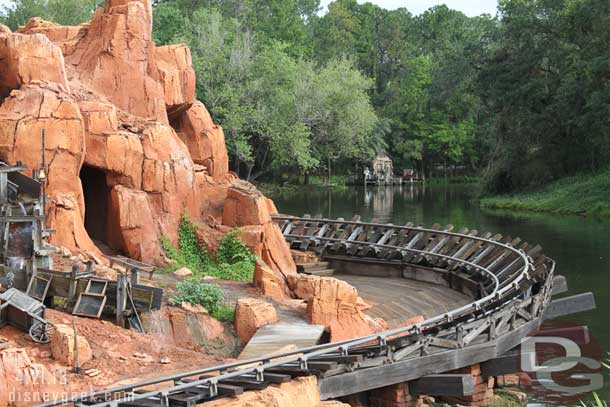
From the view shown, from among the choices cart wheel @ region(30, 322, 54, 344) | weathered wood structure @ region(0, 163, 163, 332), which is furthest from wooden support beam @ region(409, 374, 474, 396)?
cart wheel @ region(30, 322, 54, 344)

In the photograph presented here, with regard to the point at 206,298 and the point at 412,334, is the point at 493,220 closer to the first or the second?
the point at 206,298

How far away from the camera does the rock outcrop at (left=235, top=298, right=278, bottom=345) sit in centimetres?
1992

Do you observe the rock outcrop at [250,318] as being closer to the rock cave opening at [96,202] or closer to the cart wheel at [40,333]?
the cart wheel at [40,333]

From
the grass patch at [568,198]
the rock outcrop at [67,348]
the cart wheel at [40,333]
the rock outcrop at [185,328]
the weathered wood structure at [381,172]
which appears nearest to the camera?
the rock outcrop at [67,348]

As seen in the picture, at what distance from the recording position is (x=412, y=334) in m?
18.2

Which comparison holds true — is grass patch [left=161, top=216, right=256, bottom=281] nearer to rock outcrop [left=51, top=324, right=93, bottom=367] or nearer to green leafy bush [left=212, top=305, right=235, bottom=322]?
green leafy bush [left=212, top=305, right=235, bottom=322]

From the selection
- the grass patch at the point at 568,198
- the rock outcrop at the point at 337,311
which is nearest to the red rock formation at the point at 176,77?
the rock outcrop at the point at 337,311

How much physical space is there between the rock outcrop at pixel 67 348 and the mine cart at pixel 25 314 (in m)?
0.51

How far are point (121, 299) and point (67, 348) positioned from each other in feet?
9.13

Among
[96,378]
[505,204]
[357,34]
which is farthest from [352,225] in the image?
[357,34]

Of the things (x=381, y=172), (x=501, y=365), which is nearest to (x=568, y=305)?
(x=501, y=365)

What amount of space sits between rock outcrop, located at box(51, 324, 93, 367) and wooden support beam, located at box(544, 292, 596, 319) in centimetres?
1343

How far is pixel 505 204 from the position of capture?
62469mm

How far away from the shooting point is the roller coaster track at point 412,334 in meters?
14.5
